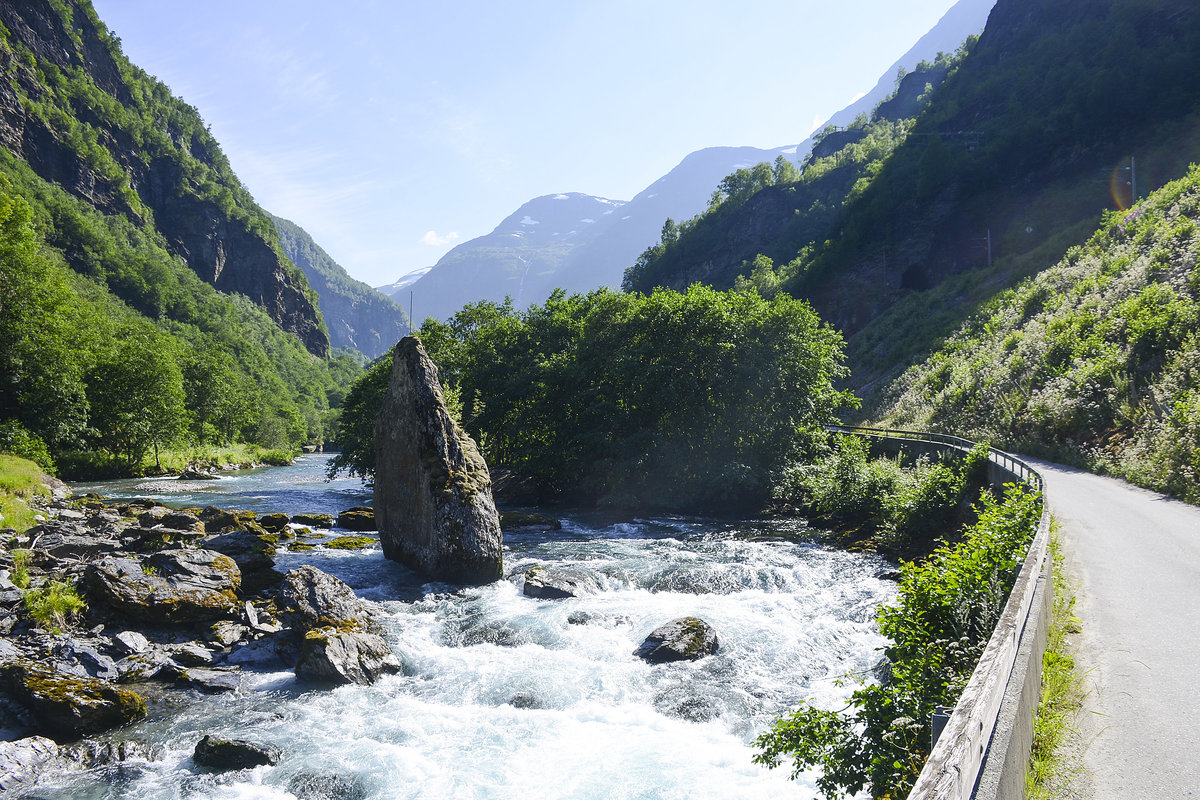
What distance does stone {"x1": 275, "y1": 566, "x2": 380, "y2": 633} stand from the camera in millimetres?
14336

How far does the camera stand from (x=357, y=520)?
28812mm

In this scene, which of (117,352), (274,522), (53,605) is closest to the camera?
(53,605)

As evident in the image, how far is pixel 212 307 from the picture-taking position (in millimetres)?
139375

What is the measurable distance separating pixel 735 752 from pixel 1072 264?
54.5m

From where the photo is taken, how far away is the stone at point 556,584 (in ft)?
58.4

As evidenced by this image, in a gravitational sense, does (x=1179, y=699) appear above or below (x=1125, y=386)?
below

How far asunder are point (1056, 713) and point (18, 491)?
36.7 m

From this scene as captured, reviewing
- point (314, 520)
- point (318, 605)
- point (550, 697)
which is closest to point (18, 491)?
point (314, 520)

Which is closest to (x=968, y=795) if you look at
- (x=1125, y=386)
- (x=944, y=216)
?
(x=1125, y=386)

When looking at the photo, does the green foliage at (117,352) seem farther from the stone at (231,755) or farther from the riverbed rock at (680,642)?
the riverbed rock at (680,642)

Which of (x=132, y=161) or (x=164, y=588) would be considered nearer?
(x=164, y=588)

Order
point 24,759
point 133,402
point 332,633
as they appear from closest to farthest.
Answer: point 24,759
point 332,633
point 133,402

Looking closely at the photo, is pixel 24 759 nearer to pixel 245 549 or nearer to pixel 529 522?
pixel 245 549

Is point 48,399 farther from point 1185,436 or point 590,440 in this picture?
point 1185,436
